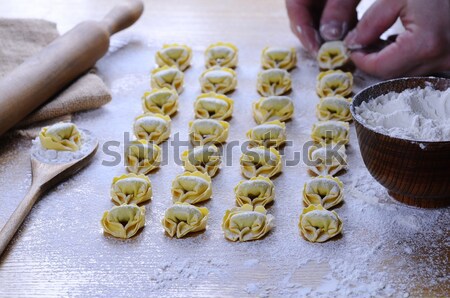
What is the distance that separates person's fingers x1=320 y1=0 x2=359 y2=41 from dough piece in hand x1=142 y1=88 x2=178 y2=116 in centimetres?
50

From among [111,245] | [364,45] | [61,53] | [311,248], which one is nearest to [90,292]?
[111,245]

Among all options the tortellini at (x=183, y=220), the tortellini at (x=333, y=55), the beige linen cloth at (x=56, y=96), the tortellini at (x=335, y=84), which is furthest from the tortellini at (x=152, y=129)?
the tortellini at (x=333, y=55)

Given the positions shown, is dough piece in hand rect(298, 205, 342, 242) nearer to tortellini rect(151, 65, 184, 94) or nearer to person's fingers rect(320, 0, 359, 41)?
tortellini rect(151, 65, 184, 94)

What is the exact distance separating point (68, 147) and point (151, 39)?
678mm

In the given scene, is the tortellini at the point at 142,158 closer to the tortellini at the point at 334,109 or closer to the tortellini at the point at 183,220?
the tortellini at the point at 183,220

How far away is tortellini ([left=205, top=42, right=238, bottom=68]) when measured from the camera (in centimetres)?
170

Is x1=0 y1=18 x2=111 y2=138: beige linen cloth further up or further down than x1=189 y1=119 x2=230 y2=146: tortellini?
further down

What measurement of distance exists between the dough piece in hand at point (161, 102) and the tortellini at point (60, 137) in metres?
0.20

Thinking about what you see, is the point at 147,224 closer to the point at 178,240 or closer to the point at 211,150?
the point at 178,240

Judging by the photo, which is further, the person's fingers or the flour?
the person's fingers

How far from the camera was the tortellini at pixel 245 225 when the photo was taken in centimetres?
109

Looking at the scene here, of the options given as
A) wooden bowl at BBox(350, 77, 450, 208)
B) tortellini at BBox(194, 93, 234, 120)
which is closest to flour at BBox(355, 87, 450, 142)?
wooden bowl at BBox(350, 77, 450, 208)

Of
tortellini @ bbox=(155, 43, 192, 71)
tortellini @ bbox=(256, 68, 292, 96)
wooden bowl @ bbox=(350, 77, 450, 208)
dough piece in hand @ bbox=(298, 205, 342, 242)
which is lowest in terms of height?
tortellini @ bbox=(155, 43, 192, 71)

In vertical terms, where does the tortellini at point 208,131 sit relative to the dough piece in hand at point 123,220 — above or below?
below
